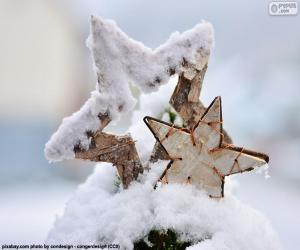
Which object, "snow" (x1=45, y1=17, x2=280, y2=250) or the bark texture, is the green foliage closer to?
"snow" (x1=45, y1=17, x2=280, y2=250)

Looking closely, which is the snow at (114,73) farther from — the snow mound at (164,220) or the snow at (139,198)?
the snow mound at (164,220)

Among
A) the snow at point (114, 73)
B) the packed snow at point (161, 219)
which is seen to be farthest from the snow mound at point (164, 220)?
the snow at point (114, 73)

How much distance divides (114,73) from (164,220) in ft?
0.89

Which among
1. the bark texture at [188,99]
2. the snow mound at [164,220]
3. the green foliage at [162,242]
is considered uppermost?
the bark texture at [188,99]

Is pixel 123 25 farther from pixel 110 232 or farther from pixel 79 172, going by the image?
pixel 110 232

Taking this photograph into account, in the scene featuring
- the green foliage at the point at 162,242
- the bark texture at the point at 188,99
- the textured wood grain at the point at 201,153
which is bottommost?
the green foliage at the point at 162,242

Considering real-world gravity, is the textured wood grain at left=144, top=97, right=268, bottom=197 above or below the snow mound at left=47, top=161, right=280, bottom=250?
above

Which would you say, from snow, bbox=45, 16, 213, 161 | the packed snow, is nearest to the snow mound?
the packed snow

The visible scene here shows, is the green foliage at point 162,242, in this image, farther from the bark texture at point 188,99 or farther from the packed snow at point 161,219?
the bark texture at point 188,99

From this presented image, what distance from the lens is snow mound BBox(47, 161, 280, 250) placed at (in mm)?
743

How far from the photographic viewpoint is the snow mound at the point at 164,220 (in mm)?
743

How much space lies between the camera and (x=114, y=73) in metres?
0.78

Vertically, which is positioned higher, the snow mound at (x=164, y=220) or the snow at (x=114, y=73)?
the snow at (x=114, y=73)

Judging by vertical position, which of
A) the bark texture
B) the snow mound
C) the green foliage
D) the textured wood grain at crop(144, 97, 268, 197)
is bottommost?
the green foliage
